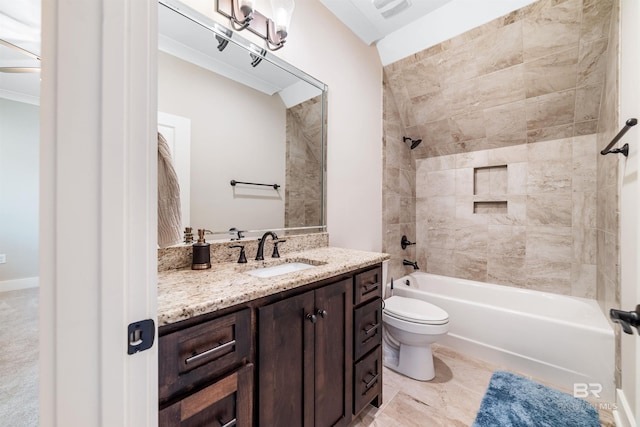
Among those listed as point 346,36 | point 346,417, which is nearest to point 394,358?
point 346,417

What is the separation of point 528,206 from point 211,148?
2.76 meters

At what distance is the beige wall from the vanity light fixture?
4.33ft

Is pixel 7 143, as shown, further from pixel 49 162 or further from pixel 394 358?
pixel 394 358

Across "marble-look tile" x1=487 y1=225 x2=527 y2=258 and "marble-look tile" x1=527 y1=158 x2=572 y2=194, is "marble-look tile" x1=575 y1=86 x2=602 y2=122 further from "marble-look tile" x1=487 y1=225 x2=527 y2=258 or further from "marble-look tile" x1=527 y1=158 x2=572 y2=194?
"marble-look tile" x1=487 y1=225 x2=527 y2=258

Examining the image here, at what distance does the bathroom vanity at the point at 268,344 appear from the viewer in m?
0.71

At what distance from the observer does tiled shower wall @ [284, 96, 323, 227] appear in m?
1.75

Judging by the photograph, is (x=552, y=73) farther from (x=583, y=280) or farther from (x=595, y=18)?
(x=583, y=280)

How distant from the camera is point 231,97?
144cm

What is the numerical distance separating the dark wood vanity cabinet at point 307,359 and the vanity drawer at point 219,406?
0.05 metres

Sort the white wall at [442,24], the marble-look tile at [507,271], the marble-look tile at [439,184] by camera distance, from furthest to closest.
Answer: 1. the marble-look tile at [439,184]
2. the marble-look tile at [507,271]
3. the white wall at [442,24]

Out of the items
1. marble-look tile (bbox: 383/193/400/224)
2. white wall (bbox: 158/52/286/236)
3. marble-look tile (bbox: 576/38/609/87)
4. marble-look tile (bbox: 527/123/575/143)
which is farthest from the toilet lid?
marble-look tile (bbox: 576/38/609/87)

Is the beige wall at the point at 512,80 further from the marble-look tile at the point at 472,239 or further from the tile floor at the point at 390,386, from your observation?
the tile floor at the point at 390,386

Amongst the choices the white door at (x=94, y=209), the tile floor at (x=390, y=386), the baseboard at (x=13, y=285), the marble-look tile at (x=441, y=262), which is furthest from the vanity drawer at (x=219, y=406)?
the marble-look tile at (x=441, y=262)

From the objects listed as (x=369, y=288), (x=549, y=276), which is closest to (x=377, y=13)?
(x=369, y=288)
